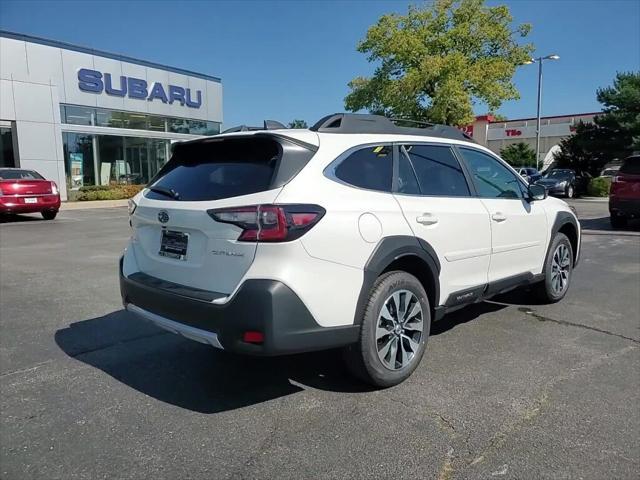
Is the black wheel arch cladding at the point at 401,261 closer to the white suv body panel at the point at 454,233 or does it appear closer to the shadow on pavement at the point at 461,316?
the white suv body panel at the point at 454,233

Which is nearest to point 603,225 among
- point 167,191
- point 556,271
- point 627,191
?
point 627,191

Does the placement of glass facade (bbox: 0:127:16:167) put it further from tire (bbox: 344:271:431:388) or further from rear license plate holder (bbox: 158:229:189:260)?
tire (bbox: 344:271:431:388)

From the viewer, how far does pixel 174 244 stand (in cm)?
339

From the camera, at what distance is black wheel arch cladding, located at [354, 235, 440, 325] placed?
3.24 m

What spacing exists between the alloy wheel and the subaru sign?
81.3 feet

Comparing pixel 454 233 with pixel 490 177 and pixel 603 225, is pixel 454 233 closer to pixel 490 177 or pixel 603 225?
pixel 490 177

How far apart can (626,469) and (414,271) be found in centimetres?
174

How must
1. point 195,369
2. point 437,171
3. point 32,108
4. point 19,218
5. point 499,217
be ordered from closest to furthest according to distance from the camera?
point 195,369
point 437,171
point 499,217
point 19,218
point 32,108

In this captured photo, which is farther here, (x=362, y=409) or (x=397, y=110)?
(x=397, y=110)

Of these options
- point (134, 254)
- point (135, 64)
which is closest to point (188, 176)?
point (134, 254)

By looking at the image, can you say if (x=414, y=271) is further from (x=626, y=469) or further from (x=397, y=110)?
(x=397, y=110)

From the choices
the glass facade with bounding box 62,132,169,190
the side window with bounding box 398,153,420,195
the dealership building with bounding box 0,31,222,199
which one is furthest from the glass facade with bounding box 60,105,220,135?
the side window with bounding box 398,153,420,195

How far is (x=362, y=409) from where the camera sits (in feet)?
10.6

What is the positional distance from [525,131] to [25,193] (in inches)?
2146
